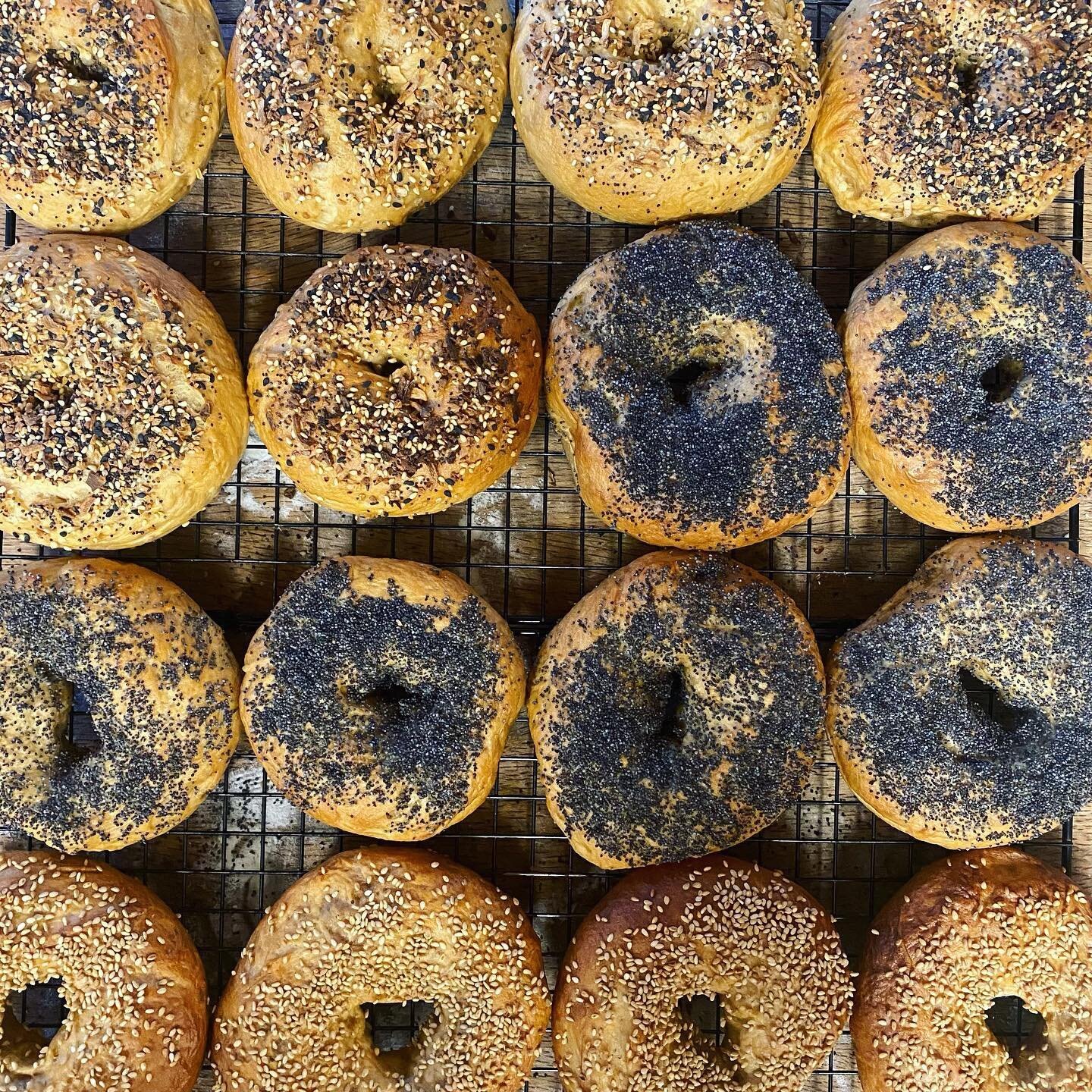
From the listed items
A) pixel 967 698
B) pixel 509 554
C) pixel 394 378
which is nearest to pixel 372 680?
pixel 509 554

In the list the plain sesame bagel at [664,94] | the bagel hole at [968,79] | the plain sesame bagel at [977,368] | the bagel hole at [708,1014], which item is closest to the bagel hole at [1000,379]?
the plain sesame bagel at [977,368]

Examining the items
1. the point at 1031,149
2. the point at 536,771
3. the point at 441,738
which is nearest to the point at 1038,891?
the point at 536,771

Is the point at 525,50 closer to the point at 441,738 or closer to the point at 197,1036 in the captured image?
the point at 441,738

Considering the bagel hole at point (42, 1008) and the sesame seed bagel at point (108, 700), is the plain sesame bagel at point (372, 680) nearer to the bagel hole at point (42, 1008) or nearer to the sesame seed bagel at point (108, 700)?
the sesame seed bagel at point (108, 700)

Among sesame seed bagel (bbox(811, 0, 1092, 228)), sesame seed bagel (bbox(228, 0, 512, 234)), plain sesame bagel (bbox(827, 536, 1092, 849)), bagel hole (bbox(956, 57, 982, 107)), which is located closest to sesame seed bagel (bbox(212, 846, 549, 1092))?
plain sesame bagel (bbox(827, 536, 1092, 849))

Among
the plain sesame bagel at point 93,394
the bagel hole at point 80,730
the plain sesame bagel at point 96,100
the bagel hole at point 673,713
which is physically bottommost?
the bagel hole at point 80,730

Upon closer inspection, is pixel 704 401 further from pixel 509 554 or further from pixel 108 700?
pixel 108 700
